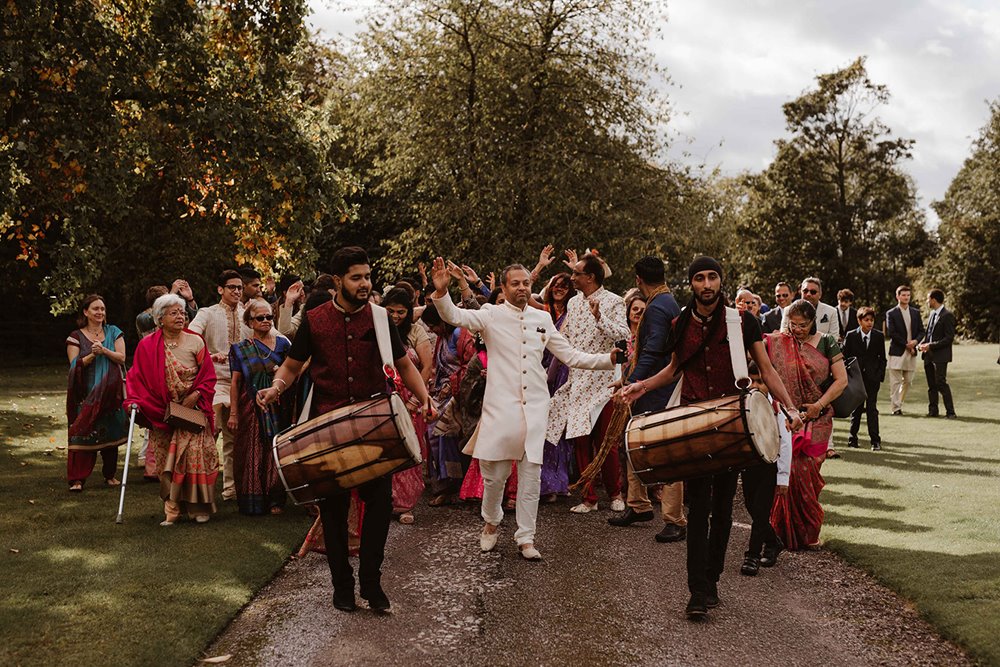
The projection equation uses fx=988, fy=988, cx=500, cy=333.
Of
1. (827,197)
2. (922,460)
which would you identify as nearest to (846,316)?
(922,460)

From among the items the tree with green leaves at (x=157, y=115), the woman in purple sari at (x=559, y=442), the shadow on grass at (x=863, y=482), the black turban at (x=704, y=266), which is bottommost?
the shadow on grass at (x=863, y=482)

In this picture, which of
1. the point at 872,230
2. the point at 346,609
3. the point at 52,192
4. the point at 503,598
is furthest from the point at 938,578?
the point at 872,230

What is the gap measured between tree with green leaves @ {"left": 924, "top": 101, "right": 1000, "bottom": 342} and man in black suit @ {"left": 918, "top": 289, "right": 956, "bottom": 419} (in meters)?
41.9

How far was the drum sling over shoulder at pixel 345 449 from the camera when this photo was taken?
18.3 ft

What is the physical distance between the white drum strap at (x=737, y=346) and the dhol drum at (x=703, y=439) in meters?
0.19

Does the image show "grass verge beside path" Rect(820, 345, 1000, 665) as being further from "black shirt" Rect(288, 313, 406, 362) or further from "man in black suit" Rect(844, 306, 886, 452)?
"black shirt" Rect(288, 313, 406, 362)

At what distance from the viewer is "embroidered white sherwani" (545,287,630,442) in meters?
9.20

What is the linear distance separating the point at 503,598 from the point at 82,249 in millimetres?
9200

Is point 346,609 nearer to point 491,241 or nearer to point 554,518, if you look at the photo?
point 554,518

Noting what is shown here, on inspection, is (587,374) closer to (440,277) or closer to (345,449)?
(440,277)

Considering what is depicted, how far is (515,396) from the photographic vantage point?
757 cm

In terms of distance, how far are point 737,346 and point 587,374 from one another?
11.2 ft

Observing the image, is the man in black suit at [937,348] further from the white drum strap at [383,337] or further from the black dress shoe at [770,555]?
the white drum strap at [383,337]

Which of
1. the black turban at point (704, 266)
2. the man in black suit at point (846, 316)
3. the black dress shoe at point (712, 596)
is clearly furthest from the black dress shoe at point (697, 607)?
the man in black suit at point (846, 316)
